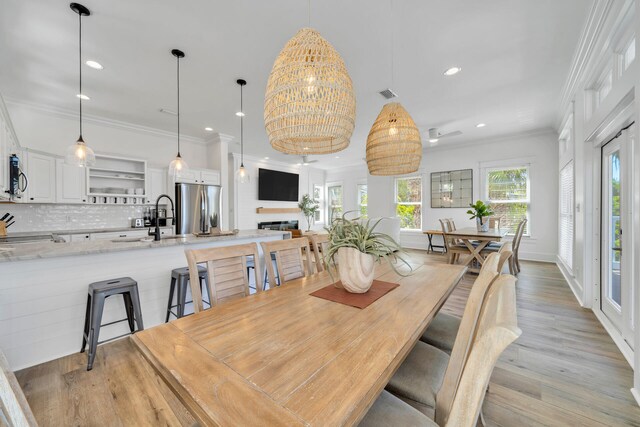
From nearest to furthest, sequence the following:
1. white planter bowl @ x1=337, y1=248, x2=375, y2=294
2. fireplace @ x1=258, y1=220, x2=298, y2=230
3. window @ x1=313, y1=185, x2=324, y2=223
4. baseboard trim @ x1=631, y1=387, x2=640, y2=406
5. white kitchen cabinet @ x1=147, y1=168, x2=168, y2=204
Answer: white planter bowl @ x1=337, y1=248, x2=375, y2=294
baseboard trim @ x1=631, y1=387, x2=640, y2=406
white kitchen cabinet @ x1=147, y1=168, x2=168, y2=204
fireplace @ x1=258, y1=220, x2=298, y2=230
window @ x1=313, y1=185, x2=324, y2=223

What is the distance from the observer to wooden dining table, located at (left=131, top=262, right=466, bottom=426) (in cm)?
66

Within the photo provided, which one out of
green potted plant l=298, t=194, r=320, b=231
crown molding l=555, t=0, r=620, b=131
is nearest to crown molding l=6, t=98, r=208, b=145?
green potted plant l=298, t=194, r=320, b=231

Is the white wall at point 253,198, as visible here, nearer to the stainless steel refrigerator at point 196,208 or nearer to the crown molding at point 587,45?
the stainless steel refrigerator at point 196,208

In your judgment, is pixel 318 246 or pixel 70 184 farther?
pixel 70 184

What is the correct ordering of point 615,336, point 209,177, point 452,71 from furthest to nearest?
point 209,177, point 452,71, point 615,336

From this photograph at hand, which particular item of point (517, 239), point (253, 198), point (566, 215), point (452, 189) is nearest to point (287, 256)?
point (517, 239)

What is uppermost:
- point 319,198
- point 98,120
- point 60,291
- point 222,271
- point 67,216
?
point 98,120

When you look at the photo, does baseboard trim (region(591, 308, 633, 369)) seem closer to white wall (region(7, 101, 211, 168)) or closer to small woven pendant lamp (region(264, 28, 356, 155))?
small woven pendant lamp (region(264, 28, 356, 155))

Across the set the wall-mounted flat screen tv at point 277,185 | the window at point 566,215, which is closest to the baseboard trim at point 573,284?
the window at point 566,215

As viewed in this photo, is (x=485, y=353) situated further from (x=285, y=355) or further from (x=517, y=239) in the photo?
(x=517, y=239)

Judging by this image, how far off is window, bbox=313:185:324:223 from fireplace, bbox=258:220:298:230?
1.32 meters

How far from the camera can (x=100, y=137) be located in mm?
4434

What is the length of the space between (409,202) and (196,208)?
5.50 m

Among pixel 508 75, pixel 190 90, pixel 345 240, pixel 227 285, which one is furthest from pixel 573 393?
pixel 190 90
